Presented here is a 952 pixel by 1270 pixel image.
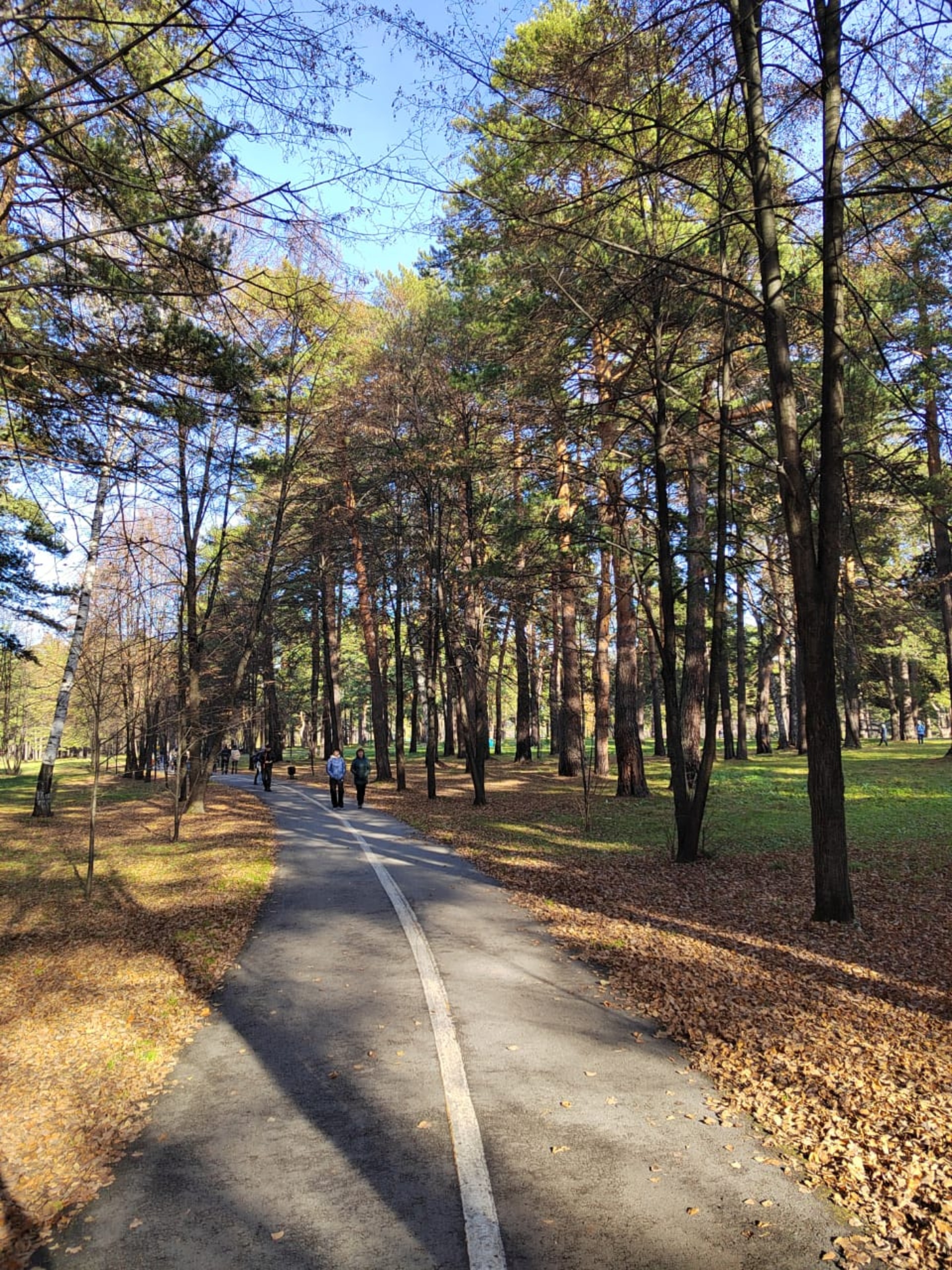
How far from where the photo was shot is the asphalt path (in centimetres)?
302

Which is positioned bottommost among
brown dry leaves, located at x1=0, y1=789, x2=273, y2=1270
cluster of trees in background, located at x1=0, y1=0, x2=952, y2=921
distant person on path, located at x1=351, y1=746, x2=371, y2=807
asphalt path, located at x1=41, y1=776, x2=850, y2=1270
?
brown dry leaves, located at x1=0, y1=789, x2=273, y2=1270

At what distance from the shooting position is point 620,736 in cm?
1870

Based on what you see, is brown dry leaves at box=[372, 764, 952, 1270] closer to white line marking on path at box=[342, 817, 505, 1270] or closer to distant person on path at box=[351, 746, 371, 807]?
white line marking on path at box=[342, 817, 505, 1270]

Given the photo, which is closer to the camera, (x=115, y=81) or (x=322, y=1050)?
(x=322, y=1050)

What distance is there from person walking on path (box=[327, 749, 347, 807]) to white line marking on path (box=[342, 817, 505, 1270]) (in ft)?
40.1

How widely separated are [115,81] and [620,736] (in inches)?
638

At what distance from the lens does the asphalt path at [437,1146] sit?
9.89ft

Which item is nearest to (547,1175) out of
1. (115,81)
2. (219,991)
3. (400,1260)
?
(400,1260)

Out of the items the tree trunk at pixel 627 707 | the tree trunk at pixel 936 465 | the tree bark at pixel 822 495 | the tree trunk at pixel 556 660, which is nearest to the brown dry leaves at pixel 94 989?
the tree bark at pixel 822 495

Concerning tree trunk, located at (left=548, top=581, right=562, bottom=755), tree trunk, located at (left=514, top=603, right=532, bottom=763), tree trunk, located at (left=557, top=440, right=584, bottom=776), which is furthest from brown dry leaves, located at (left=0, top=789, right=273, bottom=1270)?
tree trunk, located at (left=514, top=603, right=532, bottom=763)

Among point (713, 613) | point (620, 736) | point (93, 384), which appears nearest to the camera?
point (93, 384)

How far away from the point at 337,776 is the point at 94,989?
12.9 m

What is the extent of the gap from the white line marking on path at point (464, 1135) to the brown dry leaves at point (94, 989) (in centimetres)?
180

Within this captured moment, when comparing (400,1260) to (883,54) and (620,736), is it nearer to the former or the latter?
(883,54)
